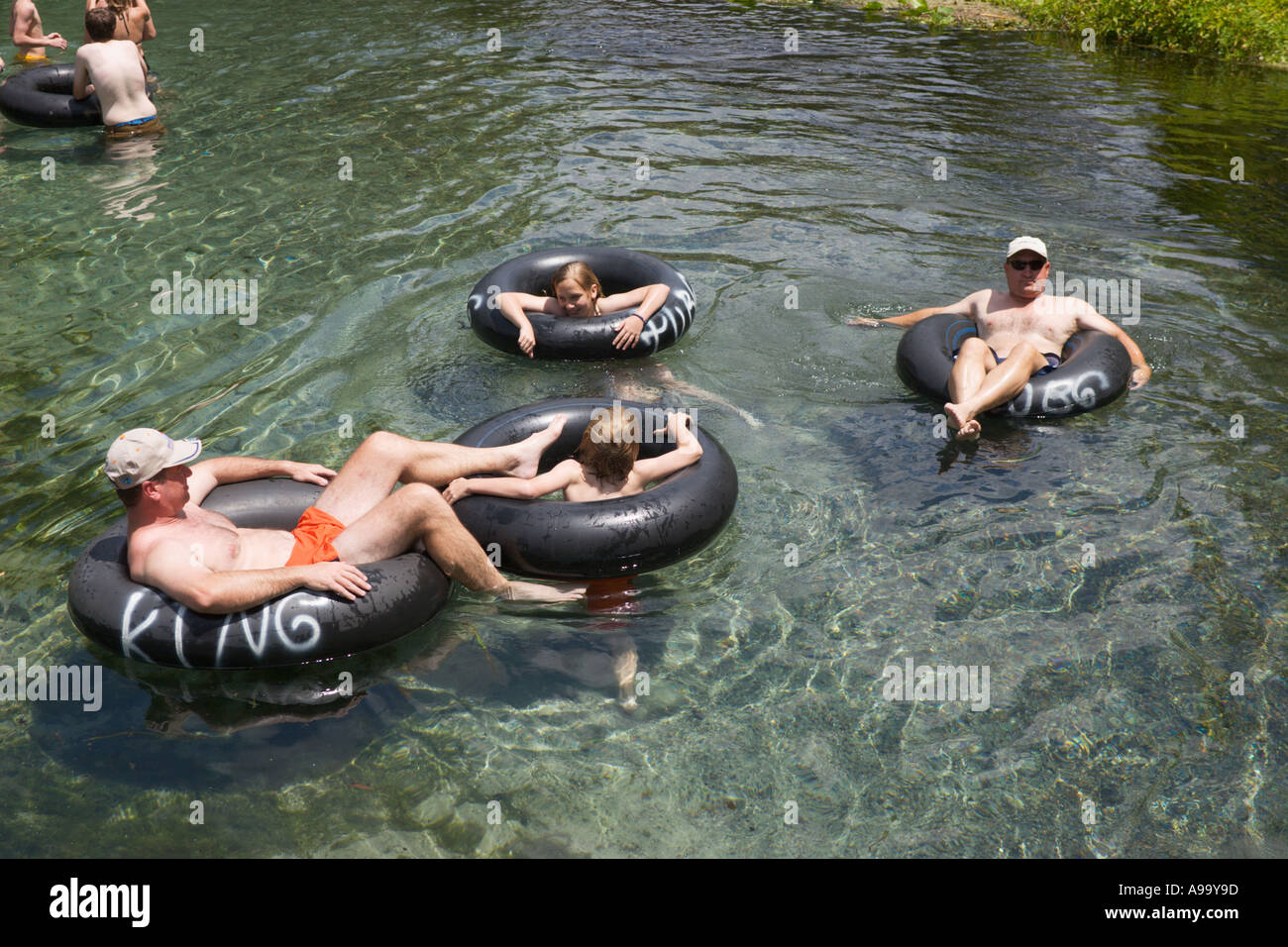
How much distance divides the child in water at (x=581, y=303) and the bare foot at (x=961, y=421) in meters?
2.26

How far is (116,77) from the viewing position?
38.3ft

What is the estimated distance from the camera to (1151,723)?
4414mm

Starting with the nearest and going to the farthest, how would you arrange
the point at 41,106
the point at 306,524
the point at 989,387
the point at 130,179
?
the point at 306,524
the point at 989,387
the point at 130,179
the point at 41,106

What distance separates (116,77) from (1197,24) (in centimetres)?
1610

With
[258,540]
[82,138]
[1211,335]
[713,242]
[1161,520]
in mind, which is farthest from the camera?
[82,138]

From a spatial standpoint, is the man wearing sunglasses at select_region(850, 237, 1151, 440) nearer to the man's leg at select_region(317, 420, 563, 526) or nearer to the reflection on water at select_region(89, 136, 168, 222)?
the man's leg at select_region(317, 420, 563, 526)

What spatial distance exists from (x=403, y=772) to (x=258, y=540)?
1.39 meters

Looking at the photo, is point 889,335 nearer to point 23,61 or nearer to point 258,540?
point 258,540

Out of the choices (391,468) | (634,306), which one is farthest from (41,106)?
(391,468)

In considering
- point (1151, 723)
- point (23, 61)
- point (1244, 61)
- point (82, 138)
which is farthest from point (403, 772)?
point (1244, 61)

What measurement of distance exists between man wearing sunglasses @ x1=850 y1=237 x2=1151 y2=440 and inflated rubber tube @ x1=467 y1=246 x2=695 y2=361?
6.33 ft

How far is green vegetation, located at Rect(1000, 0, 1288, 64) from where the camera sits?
652 inches

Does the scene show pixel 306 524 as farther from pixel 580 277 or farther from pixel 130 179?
pixel 130 179
